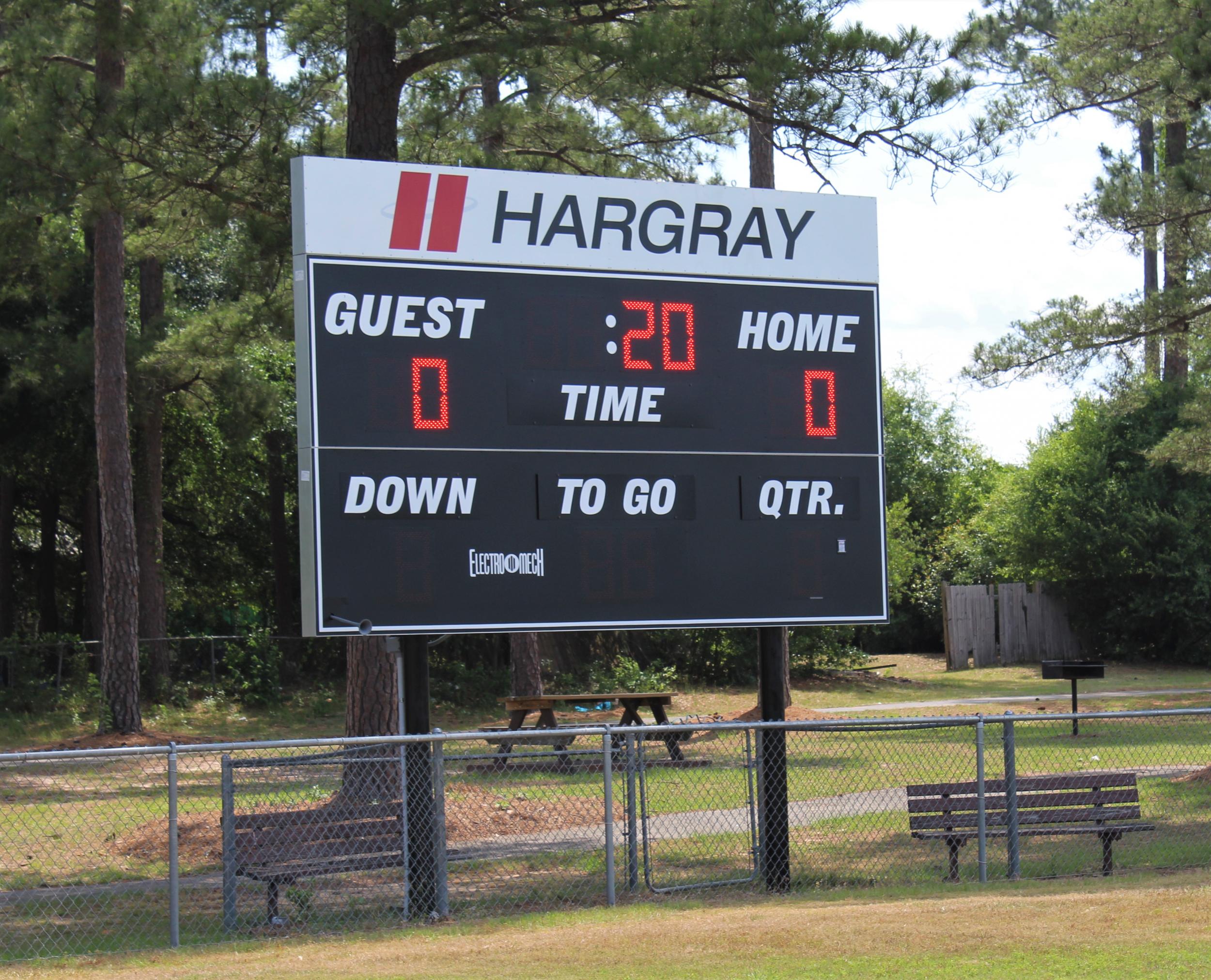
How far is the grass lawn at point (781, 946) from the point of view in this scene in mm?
7367

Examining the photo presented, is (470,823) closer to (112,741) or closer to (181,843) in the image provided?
(181,843)

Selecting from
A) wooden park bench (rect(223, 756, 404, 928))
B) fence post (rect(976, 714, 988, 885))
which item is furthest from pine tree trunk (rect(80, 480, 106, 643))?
fence post (rect(976, 714, 988, 885))

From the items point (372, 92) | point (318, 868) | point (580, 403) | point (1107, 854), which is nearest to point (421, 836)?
point (318, 868)

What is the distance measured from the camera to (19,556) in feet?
109

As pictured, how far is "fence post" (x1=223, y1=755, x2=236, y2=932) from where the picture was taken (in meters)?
8.78

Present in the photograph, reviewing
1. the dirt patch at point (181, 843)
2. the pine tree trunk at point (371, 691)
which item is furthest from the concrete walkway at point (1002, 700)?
the dirt patch at point (181, 843)

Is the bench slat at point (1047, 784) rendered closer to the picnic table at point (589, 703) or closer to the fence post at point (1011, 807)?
the fence post at point (1011, 807)

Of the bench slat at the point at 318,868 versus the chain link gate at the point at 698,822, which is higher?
the bench slat at the point at 318,868

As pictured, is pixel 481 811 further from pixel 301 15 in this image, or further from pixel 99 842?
pixel 301 15

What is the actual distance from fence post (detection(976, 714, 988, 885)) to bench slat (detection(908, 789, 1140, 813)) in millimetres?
41

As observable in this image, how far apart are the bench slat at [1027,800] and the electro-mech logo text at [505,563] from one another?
323 cm

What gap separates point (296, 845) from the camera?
30.0 ft

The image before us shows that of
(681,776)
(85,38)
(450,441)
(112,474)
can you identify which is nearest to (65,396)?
(112,474)

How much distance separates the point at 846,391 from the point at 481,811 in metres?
5.65
